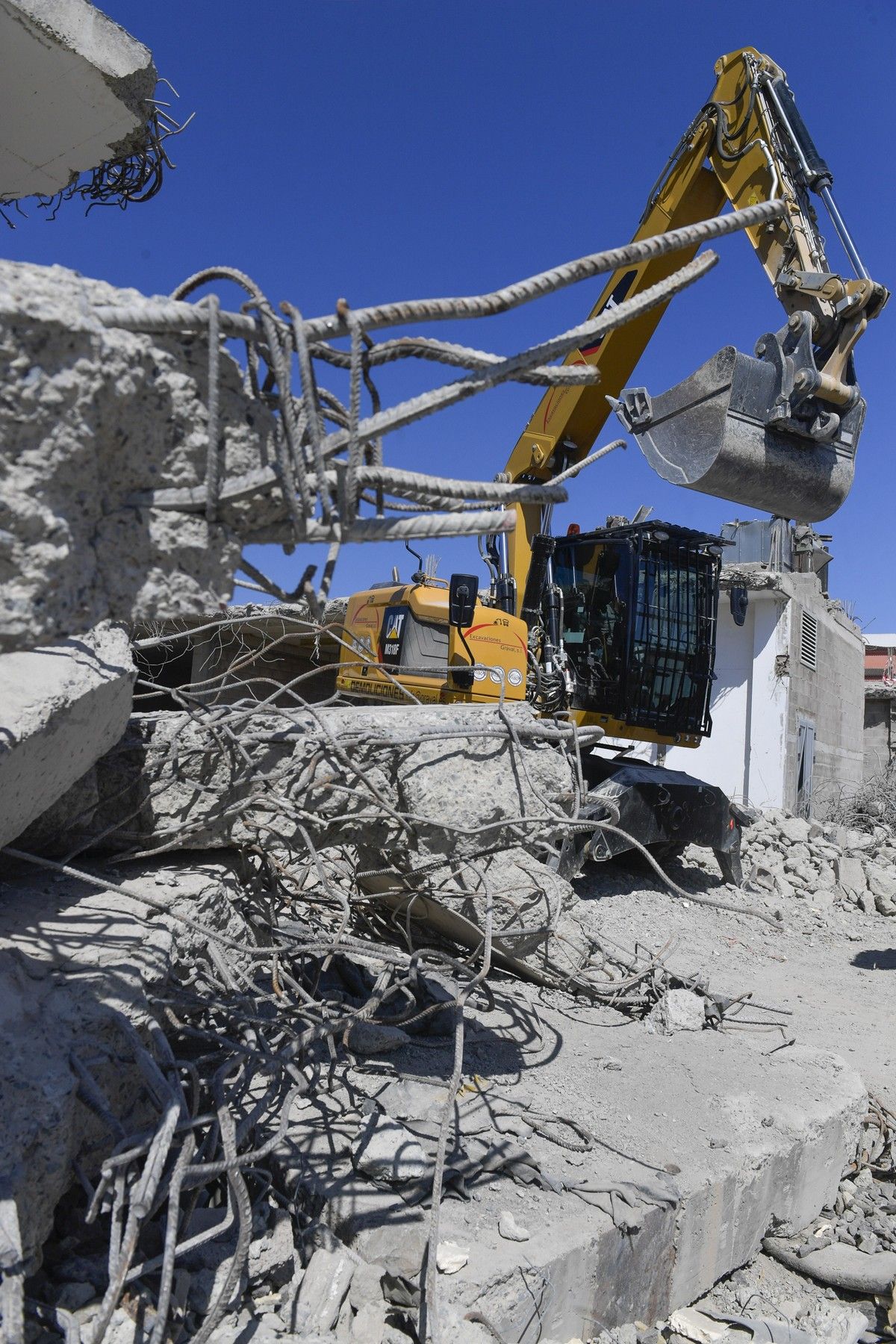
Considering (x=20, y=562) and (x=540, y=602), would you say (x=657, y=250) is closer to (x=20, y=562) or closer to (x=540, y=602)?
(x=20, y=562)

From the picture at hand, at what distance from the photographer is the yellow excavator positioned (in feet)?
18.8

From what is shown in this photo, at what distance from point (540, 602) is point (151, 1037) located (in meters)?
6.22

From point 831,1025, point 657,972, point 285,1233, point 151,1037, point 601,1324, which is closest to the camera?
point 151,1037

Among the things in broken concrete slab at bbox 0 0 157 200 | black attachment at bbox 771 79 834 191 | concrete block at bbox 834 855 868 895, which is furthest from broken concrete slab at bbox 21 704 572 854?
concrete block at bbox 834 855 868 895

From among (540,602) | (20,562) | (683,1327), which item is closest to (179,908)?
(20,562)

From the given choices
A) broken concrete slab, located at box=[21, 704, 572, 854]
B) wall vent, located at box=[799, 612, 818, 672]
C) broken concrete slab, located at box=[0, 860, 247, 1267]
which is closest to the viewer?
broken concrete slab, located at box=[0, 860, 247, 1267]

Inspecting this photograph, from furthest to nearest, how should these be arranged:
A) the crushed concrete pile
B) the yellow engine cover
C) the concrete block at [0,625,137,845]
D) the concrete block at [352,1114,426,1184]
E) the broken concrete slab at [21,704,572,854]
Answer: the crushed concrete pile
the yellow engine cover
the broken concrete slab at [21,704,572,854]
the concrete block at [352,1114,426,1184]
the concrete block at [0,625,137,845]

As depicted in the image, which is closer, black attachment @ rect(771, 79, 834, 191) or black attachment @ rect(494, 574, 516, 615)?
black attachment @ rect(771, 79, 834, 191)

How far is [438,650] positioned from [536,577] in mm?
1580

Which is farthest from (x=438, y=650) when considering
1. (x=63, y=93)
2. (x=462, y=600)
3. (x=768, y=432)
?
(x=63, y=93)

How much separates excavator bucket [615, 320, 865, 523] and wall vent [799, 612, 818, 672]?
8.91 metres

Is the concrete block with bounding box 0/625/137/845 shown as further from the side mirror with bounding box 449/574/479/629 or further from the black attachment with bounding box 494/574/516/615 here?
the black attachment with bounding box 494/574/516/615

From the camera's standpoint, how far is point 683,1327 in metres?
3.02

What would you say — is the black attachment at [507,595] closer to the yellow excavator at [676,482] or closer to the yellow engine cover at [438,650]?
the yellow excavator at [676,482]
